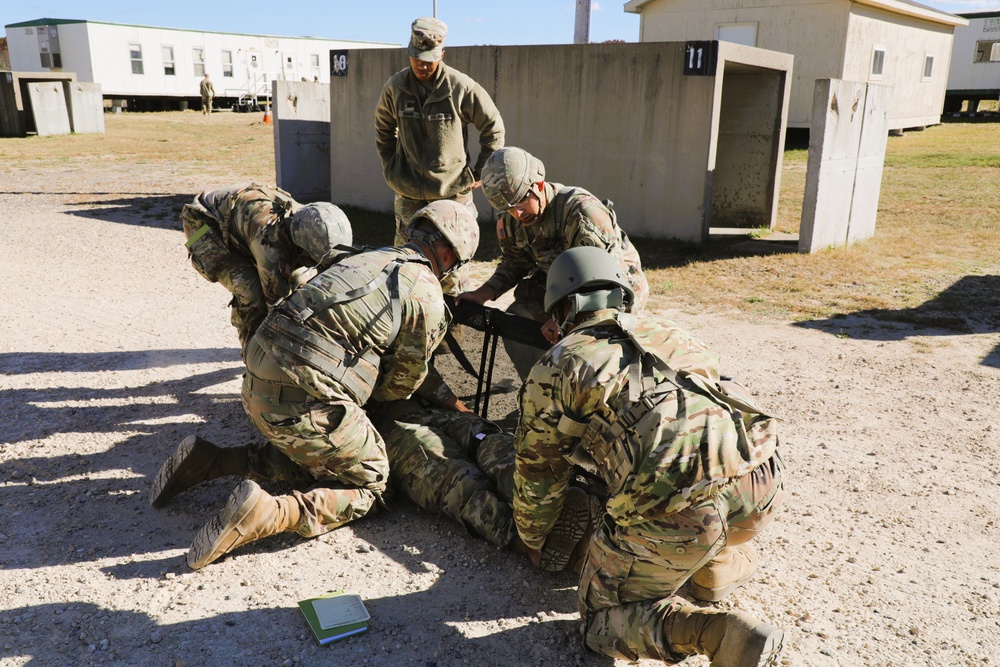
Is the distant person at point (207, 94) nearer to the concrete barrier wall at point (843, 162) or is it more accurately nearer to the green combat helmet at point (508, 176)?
the concrete barrier wall at point (843, 162)

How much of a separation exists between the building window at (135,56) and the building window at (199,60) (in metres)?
2.27

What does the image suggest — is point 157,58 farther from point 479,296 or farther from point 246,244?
point 479,296

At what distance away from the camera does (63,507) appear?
3684mm

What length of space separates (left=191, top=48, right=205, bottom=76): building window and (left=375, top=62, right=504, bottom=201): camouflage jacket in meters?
33.1

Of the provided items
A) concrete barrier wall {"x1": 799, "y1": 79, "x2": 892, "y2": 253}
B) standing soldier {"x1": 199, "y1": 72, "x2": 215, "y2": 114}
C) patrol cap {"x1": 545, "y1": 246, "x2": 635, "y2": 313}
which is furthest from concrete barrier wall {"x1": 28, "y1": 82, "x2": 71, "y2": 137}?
patrol cap {"x1": 545, "y1": 246, "x2": 635, "y2": 313}

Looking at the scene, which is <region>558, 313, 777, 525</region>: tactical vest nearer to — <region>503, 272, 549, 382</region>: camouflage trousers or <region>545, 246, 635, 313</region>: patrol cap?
<region>545, 246, 635, 313</region>: patrol cap

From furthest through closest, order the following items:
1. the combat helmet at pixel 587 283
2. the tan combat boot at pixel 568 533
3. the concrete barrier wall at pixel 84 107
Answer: the concrete barrier wall at pixel 84 107
the tan combat boot at pixel 568 533
the combat helmet at pixel 587 283

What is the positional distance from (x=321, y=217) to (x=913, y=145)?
20.0m

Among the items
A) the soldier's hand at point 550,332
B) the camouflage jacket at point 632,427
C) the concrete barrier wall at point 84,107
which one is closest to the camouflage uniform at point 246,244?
the soldier's hand at point 550,332

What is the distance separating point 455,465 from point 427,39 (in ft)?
9.44

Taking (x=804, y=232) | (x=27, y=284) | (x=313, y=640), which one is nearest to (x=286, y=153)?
(x=27, y=284)

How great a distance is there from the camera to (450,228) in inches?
147

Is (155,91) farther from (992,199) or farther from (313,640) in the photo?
(313,640)

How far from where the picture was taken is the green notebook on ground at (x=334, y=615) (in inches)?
110
